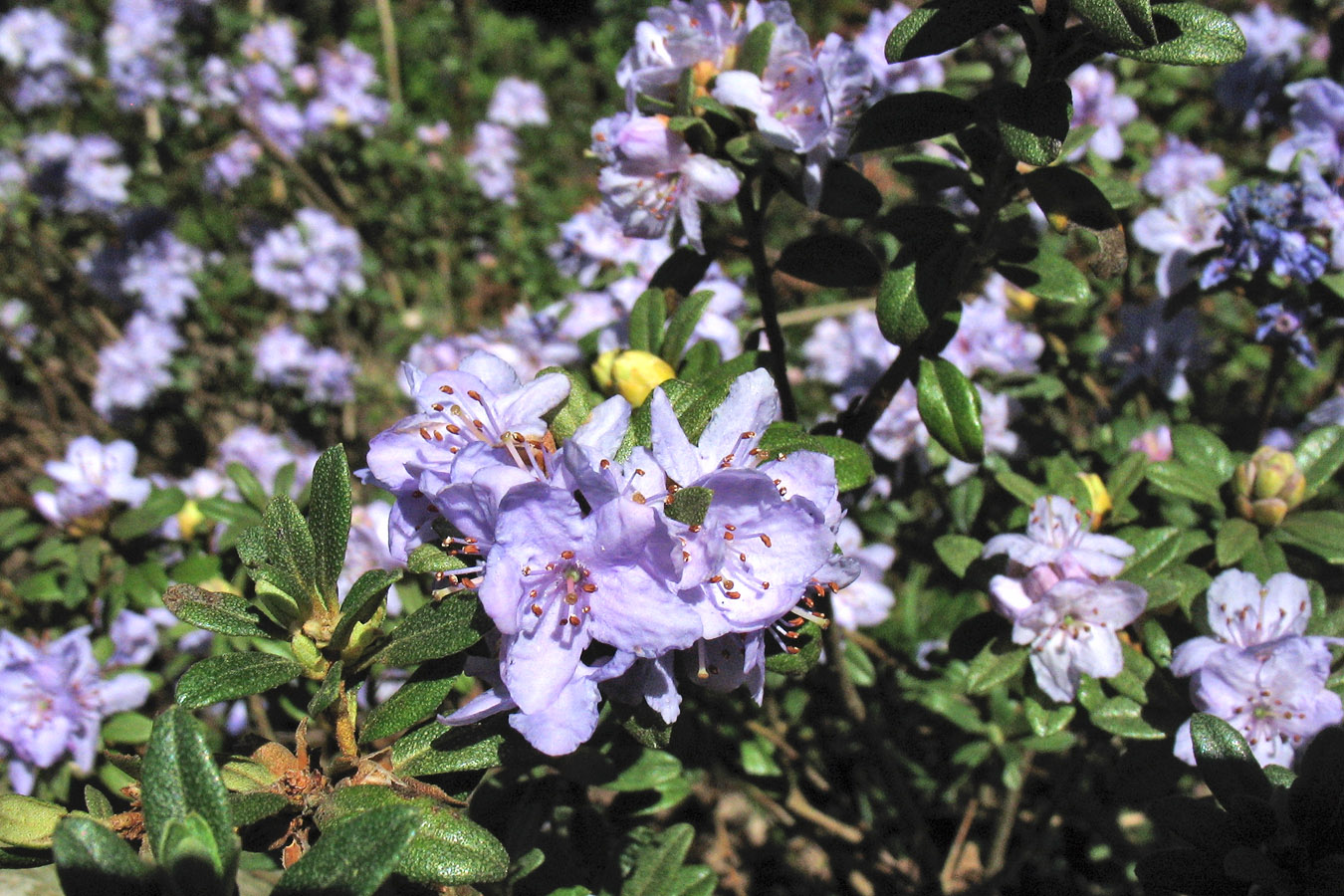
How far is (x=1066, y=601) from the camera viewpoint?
Answer: 1.49 meters

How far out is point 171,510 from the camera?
212 centimetres

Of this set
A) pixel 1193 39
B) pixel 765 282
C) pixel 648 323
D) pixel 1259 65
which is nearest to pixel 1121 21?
pixel 1193 39

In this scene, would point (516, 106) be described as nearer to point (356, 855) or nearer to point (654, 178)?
point (654, 178)

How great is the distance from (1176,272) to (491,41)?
5600 millimetres

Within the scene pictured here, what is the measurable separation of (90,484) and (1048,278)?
84.9 inches

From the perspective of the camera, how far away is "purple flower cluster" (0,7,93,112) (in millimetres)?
4758

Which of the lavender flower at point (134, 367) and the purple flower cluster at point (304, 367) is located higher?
the lavender flower at point (134, 367)

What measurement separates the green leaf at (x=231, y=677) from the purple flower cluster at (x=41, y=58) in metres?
5.10

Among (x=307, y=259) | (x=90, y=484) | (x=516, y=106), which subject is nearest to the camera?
(x=90, y=484)

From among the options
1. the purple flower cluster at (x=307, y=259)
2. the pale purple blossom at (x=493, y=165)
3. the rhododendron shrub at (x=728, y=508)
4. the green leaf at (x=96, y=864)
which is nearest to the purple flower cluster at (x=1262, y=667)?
the rhododendron shrub at (x=728, y=508)

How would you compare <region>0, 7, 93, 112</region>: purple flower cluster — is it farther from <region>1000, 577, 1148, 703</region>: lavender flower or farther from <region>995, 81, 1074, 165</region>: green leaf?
<region>1000, 577, 1148, 703</region>: lavender flower

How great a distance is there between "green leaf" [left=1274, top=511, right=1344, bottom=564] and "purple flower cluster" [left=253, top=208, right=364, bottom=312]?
11.7 feet

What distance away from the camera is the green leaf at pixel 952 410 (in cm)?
148

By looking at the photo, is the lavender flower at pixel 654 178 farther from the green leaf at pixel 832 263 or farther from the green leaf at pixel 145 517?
the green leaf at pixel 145 517
